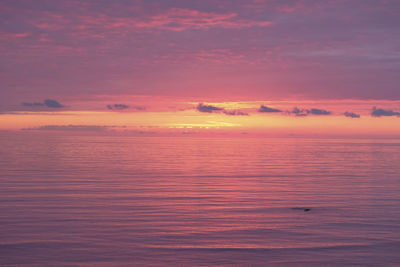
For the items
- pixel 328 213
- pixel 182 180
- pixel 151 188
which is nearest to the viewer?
pixel 328 213

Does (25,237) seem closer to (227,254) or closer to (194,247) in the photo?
(194,247)

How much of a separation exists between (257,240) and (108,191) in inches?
634

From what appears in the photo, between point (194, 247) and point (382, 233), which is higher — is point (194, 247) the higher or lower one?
the lower one

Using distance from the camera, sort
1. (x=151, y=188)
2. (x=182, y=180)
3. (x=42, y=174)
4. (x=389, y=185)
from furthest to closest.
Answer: (x=42, y=174), (x=182, y=180), (x=389, y=185), (x=151, y=188)

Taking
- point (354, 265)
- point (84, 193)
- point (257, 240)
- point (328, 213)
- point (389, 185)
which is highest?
point (389, 185)

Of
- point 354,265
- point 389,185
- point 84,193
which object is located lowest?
point 354,265

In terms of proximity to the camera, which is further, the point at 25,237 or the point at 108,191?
the point at 108,191

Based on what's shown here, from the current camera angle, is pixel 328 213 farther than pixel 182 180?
No

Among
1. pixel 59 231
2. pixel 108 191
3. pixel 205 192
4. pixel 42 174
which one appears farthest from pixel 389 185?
pixel 42 174

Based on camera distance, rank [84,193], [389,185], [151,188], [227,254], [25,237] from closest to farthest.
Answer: [227,254], [25,237], [84,193], [151,188], [389,185]

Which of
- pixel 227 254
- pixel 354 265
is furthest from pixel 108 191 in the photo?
pixel 354 265

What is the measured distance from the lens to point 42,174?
41.7m

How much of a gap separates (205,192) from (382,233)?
48.0 ft

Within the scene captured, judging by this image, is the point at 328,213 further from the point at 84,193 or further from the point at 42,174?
the point at 42,174
